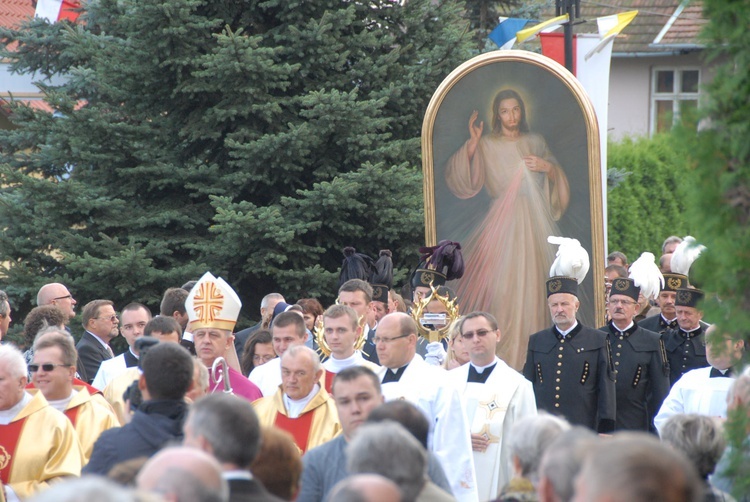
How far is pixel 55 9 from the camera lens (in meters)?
16.0

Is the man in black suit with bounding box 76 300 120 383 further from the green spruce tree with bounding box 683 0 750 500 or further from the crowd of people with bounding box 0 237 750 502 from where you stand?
the green spruce tree with bounding box 683 0 750 500

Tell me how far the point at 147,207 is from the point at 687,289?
735 cm

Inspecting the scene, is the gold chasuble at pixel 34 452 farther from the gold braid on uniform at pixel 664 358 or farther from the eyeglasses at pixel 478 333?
the gold braid on uniform at pixel 664 358

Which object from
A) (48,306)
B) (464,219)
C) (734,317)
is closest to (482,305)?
(464,219)

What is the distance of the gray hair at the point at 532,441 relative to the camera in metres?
4.32

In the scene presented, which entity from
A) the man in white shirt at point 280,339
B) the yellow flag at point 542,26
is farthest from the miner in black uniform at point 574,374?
the yellow flag at point 542,26

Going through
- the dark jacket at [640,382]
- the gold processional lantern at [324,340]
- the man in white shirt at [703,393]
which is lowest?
the dark jacket at [640,382]

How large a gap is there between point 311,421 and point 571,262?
5.55 meters

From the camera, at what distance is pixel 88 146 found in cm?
1436

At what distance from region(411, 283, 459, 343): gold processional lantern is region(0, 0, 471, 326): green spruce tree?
155 inches

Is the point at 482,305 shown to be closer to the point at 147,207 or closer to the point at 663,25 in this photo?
the point at 147,207

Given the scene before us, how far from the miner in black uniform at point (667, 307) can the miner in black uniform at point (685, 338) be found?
62 centimetres

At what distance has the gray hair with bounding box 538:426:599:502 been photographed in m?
3.54

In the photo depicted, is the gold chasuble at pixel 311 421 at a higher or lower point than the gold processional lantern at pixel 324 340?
lower
